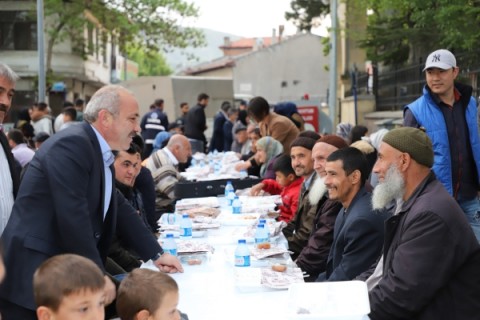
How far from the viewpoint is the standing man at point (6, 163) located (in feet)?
15.4

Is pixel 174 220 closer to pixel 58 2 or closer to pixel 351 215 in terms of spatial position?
pixel 351 215

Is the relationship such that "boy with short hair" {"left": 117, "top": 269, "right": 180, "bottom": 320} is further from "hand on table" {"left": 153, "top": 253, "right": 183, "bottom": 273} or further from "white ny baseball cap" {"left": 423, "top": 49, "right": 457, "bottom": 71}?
"white ny baseball cap" {"left": 423, "top": 49, "right": 457, "bottom": 71}

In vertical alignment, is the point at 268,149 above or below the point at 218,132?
above

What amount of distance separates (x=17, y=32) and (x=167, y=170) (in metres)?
30.1

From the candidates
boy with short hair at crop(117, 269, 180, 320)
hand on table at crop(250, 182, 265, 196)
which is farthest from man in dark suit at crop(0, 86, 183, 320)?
hand on table at crop(250, 182, 265, 196)

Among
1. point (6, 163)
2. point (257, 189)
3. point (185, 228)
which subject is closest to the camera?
point (6, 163)

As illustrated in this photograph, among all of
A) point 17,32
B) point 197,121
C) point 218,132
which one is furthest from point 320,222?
point 17,32

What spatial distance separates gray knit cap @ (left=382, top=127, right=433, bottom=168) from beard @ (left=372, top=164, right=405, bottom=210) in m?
0.13

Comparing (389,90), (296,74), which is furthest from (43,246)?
(296,74)

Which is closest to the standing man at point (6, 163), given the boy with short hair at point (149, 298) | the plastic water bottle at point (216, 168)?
the boy with short hair at point (149, 298)

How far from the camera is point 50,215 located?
4.14m

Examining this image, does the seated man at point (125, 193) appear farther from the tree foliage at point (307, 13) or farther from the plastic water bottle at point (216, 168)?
the tree foliage at point (307, 13)

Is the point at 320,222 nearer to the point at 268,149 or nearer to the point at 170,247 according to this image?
the point at 170,247

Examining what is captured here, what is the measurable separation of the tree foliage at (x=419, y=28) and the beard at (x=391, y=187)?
611 cm
